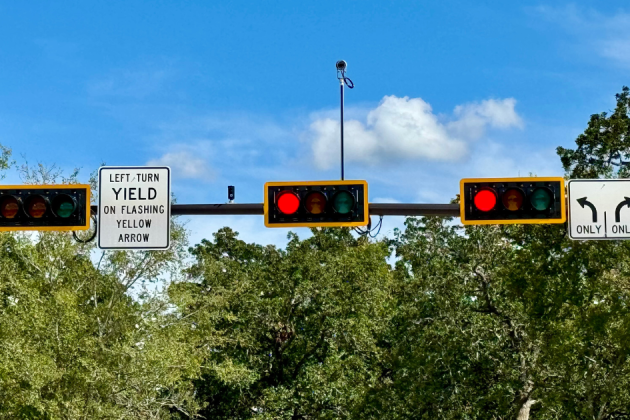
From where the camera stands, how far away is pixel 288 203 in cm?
1108

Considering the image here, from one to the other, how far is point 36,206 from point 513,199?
19.5ft

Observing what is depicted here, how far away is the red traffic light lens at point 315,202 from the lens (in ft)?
36.2

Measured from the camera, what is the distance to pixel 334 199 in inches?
434

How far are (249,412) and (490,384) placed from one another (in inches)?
589

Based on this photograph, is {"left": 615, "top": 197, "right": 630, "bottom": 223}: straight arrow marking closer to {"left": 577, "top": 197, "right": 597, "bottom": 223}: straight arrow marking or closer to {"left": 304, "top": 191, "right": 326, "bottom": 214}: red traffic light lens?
{"left": 577, "top": 197, "right": 597, "bottom": 223}: straight arrow marking

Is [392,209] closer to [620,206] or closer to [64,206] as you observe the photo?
[620,206]

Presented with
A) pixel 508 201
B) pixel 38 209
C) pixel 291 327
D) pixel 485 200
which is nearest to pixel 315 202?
pixel 485 200

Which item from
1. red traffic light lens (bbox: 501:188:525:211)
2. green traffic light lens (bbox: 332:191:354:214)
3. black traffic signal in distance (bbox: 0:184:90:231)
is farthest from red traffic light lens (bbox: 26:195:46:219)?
red traffic light lens (bbox: 501:188:525:211)

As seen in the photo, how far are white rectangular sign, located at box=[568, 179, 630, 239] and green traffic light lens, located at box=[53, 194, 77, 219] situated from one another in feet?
20.8

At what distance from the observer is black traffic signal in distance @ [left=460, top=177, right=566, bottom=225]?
1104cm

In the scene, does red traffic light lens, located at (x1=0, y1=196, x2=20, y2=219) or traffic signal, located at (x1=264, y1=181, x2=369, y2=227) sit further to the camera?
red traffic light lens, located at (x1=0, y1=196, x2=20, y2=219)

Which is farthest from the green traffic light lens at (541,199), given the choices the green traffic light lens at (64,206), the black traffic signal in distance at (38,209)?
the green traffic light lens at (64,206)

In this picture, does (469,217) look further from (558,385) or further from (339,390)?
(339,390)

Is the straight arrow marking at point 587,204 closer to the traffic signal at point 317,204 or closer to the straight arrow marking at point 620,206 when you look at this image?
the straight arrow marking at point 620,206
